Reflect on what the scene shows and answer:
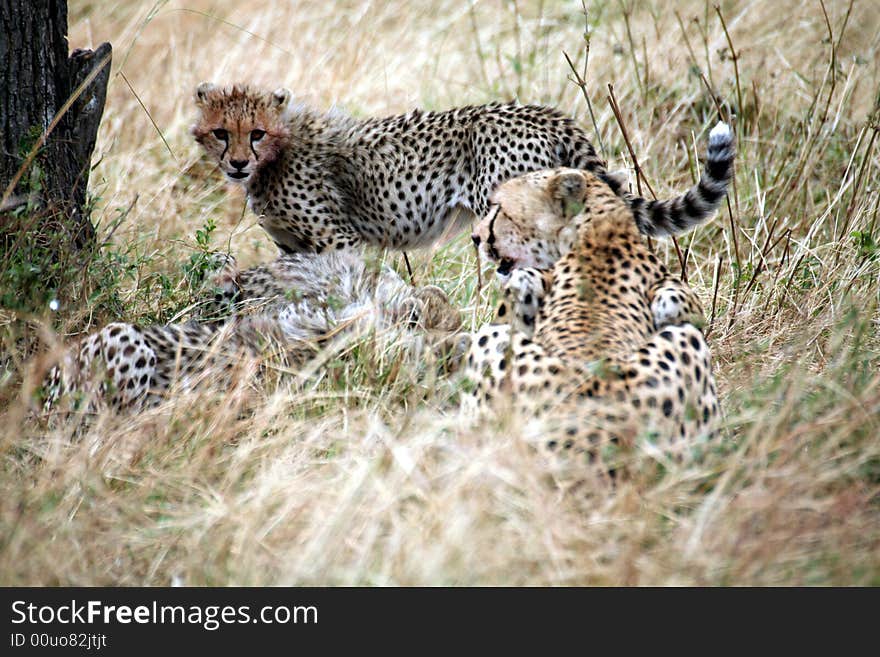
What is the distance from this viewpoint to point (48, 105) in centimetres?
404

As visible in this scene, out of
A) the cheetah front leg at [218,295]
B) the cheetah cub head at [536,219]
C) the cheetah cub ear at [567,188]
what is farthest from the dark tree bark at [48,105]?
the cheetah cub ear at [567,188]

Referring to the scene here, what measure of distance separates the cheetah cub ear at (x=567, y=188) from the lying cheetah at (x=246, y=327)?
69cm

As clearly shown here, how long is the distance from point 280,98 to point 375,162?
531 millimetres

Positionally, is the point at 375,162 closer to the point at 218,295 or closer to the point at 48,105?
the point at 218,295


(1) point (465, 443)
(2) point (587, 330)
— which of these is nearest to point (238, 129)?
(2) point (587, 330)

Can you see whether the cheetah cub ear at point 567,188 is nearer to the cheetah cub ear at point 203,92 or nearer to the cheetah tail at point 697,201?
the cheetah tail at point 697,201

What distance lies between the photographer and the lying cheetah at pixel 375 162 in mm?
4809

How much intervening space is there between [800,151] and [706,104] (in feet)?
2.40

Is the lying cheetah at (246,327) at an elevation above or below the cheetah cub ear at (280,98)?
below

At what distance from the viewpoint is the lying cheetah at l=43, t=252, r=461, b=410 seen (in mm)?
3600

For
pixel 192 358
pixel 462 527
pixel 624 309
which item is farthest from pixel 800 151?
pixel 462 527

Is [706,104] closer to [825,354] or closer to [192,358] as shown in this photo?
[825,354]

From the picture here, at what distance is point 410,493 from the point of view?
277 cm

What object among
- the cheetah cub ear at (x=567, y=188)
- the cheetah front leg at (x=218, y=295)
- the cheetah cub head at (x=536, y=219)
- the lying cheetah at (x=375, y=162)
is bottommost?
the cheetah front leg at (x=218, y=295)
